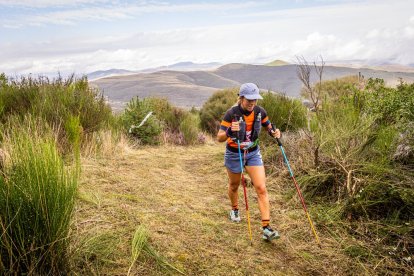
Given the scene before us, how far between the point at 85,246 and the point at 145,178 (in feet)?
10.8

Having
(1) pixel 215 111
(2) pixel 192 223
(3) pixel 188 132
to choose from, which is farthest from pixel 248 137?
(1) pixel 215 111

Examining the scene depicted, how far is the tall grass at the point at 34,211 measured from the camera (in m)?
2.46

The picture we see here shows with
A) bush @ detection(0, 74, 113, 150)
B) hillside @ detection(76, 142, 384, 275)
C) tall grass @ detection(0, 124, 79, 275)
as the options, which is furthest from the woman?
bush @ detection(0, 74, 113, 150)

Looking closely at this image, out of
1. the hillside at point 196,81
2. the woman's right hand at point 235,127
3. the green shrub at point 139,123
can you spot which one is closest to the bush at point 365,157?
the woman's right hand at point 235,127

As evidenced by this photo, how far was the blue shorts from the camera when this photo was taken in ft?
15.1

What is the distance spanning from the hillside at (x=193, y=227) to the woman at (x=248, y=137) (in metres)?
0.41

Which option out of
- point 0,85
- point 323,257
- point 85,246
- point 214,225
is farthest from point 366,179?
point 0,85

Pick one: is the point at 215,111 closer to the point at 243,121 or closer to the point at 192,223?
the point at 243,121

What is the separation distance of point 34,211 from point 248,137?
108 inches

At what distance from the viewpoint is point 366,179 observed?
469 cm

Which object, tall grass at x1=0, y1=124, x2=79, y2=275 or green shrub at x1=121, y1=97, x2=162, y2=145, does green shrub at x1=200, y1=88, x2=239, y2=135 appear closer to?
green shrub at x1=121, y1=97, x2=162, y2=145

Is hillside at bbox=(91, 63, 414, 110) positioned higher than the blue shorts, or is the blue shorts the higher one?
the blue shorts

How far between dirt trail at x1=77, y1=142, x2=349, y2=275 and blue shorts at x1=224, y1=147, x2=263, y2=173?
775 mm

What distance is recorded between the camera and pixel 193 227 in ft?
14.5
